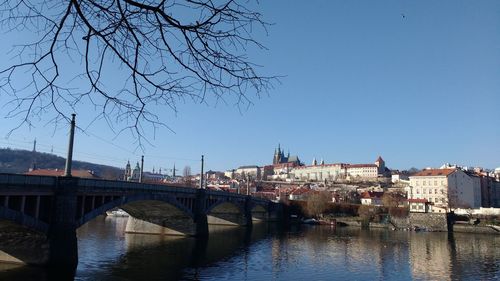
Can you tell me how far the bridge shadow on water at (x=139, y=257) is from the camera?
72.1 feet

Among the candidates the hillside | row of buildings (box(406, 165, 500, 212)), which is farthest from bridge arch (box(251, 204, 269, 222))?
the hillside

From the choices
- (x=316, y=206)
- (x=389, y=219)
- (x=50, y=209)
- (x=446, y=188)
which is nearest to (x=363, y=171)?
(x=446, y=188)

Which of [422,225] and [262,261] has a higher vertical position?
[422,225]

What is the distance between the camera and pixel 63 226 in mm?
23188

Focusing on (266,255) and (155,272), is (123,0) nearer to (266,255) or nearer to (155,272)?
(155,272)

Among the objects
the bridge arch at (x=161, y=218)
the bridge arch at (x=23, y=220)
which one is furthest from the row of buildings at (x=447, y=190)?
the bridge arch at (x=23, y=220)

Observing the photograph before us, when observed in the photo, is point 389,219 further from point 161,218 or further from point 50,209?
point 50,209

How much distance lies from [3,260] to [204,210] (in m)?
25.7

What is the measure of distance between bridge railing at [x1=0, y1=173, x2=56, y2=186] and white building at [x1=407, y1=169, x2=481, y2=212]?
251 feet

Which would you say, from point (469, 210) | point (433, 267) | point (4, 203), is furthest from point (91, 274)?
point (469, 210)

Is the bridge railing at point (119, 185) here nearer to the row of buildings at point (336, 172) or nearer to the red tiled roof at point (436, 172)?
the red tiled roof at point (436, 172)

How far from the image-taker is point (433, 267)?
97.0ft

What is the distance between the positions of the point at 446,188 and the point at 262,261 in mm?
68176

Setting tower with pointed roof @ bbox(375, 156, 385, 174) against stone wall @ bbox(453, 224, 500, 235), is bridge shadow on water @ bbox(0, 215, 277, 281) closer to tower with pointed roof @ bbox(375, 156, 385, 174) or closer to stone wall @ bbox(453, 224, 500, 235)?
stone wall @ bbox(453, 224, 500, 235)
